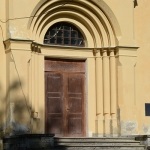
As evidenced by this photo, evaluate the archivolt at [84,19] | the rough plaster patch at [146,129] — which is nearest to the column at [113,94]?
the archivolt at [84,19]

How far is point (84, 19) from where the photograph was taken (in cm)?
1908

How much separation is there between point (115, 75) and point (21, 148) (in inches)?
203

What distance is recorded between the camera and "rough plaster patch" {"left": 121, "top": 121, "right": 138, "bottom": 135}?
60.6 ft

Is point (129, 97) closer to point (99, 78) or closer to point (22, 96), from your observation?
point (99, 78)

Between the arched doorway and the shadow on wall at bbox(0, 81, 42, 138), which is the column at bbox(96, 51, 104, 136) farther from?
the shadow on wall at bbox(0, 81, 42, 138)

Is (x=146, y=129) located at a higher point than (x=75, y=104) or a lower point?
lower

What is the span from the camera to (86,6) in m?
18.9

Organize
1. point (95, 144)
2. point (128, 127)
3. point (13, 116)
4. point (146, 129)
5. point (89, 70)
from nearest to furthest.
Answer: point (95, 144) → point (13, 116) → point (128, 127) → point (89, 70) → point (146, 129)

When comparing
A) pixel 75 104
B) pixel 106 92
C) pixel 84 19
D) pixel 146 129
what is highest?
pixel 84 19

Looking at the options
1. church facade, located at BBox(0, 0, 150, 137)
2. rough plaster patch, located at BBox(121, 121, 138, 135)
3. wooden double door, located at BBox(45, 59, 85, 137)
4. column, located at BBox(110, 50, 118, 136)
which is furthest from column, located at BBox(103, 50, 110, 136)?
wooden double door, located at BBox(45, 59, 85, 137)

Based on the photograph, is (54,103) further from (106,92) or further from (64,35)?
(64,35)

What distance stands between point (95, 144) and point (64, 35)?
456 centimetres

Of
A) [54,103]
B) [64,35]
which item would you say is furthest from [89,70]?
[54,103]

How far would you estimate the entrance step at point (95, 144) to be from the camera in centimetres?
1611
